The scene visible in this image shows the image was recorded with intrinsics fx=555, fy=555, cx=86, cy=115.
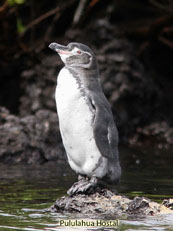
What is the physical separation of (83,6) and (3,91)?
11.1 ft

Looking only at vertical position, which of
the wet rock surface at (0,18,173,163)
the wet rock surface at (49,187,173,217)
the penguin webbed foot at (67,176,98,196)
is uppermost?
the wet rock surface at (0,18,173,163)

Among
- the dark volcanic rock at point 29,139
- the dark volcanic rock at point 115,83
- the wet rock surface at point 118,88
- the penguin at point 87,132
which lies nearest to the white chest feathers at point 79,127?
the penguin at point 87,132

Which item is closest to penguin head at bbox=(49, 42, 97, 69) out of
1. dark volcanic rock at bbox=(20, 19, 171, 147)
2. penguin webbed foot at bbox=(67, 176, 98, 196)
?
penguin webbed foot at bbox=(67, 176, 98, 196)

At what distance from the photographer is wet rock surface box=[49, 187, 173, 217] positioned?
5.72m

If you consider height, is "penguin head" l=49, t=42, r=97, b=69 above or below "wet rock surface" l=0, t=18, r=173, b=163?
below

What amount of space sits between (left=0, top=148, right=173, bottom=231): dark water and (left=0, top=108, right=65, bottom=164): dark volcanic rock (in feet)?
1.47

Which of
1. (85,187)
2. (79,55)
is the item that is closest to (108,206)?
(85,187)

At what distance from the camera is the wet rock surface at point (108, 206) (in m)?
5.72

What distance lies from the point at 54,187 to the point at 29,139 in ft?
9.69

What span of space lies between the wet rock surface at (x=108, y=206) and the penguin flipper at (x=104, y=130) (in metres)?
0.47

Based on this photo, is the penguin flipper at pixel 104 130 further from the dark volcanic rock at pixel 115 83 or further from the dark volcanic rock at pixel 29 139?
the dark volcanic rock at pixel 115 83

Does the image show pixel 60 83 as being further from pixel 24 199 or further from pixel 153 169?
pixel 153 169

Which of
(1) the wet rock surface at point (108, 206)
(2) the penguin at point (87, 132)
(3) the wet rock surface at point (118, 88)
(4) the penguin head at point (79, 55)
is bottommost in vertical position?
(1) the wet rock surface at point (108, 206)

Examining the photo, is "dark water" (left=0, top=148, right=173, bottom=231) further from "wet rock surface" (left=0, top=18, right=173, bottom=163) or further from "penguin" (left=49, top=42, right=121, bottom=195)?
"wet rock surface" (left=0, top=18, right=173, bottom=163)
